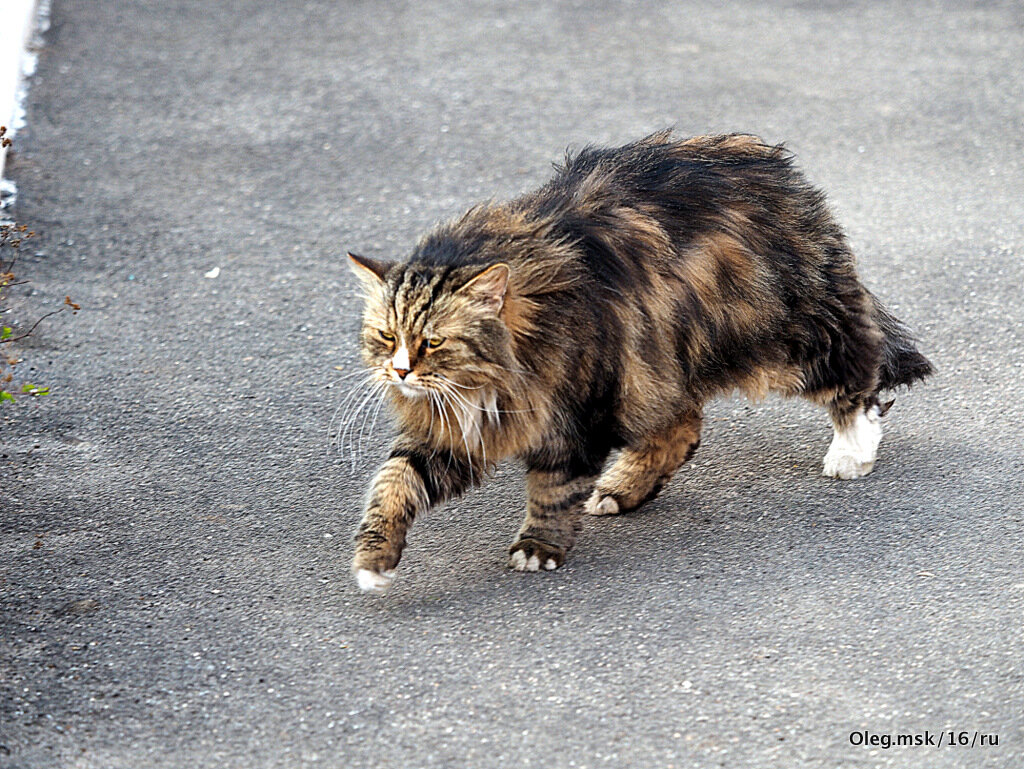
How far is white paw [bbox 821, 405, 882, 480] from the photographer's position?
14.3 ft

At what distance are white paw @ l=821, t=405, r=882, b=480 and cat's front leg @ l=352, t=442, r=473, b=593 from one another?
1.36 m

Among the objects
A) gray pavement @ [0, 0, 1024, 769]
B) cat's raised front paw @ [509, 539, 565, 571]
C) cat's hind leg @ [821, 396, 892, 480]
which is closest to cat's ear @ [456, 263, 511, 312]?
cat's raised front paw @ [509, 539, 565, 571]

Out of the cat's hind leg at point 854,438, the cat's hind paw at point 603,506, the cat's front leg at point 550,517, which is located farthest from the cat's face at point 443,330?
the cat's hind leg at point 854,438

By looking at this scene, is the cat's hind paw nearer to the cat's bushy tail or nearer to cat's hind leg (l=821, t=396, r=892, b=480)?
cat's hind leg (l=821, t=396, r=892, b=480)

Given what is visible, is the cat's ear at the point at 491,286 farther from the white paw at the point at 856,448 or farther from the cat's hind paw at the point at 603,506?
the white paw at the point at 856,448

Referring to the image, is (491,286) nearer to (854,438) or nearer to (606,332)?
(606,332)

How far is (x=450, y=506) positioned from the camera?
4371 mm

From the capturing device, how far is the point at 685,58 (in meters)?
8.27

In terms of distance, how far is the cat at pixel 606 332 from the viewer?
143 inches

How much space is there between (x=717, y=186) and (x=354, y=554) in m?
1.64

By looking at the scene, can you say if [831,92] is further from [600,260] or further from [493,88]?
[600,260]

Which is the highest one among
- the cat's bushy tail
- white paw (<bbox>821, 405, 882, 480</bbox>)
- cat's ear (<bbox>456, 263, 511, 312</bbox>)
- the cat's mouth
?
cat's ear (<bbox>456, 263, 511, 312</bbox>)

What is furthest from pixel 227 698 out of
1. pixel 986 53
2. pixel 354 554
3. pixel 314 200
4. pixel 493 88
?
pixel 986 53

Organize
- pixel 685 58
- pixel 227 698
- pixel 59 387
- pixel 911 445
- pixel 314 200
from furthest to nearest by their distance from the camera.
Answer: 1. pixel 685 58
2. pixel 314 200
3. pixel 59 387
4. pixel 911 445
5. pixel 227 698
